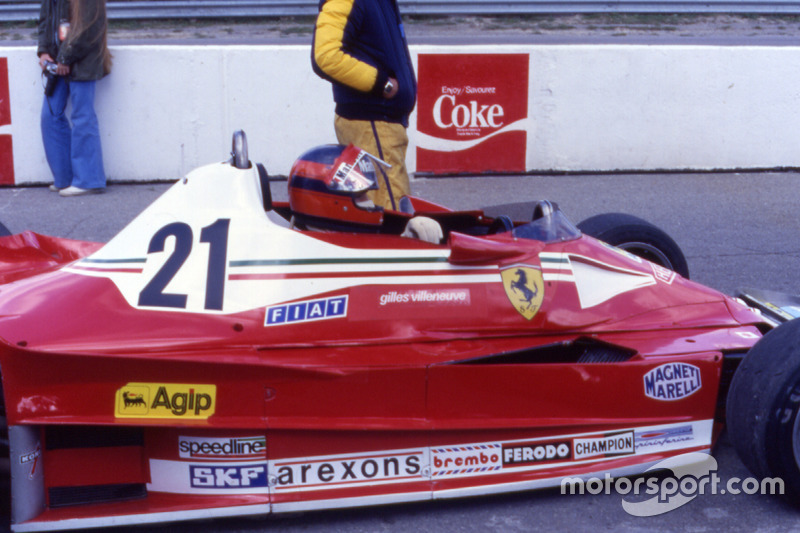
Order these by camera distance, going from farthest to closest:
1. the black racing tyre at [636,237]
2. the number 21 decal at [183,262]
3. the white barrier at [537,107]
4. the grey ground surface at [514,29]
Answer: the grey ground surface at [514,29] → the white barrier at [537,107] → the black racing tyre at [636,237] → the number 21 decal at [183,262]

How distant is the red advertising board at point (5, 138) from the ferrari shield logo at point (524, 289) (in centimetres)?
572

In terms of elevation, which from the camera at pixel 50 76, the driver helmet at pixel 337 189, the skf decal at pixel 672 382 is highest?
the camera at pixel 50 76

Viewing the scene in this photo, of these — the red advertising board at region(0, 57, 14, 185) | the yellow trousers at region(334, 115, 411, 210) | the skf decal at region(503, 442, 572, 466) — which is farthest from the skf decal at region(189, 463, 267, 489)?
the red advertising board at region(0, 57, 14, 185)

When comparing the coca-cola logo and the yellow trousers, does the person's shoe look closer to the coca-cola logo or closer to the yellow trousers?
the coca-cola logo

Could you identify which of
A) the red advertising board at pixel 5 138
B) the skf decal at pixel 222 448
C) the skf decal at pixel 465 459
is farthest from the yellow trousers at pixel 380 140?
the red advertising board at pixel 5 138

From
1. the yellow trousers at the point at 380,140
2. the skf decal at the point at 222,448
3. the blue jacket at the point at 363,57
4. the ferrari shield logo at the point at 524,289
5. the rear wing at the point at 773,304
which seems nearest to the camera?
the skf decal at the point at 222,448

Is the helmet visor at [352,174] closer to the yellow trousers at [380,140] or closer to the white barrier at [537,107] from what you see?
the yellow trousers at [380,140]

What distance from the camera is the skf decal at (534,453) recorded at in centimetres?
336

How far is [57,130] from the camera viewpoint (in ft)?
24.9

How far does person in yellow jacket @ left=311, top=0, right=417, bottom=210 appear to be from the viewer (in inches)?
187

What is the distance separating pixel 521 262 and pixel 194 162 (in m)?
4.98

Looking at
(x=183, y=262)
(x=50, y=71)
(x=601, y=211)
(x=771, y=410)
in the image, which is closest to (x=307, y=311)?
(x=183, y=262)

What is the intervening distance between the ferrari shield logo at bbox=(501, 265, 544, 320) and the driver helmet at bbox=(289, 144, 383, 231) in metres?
0.55

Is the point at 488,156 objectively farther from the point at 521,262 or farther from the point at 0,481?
the point at 0,481
